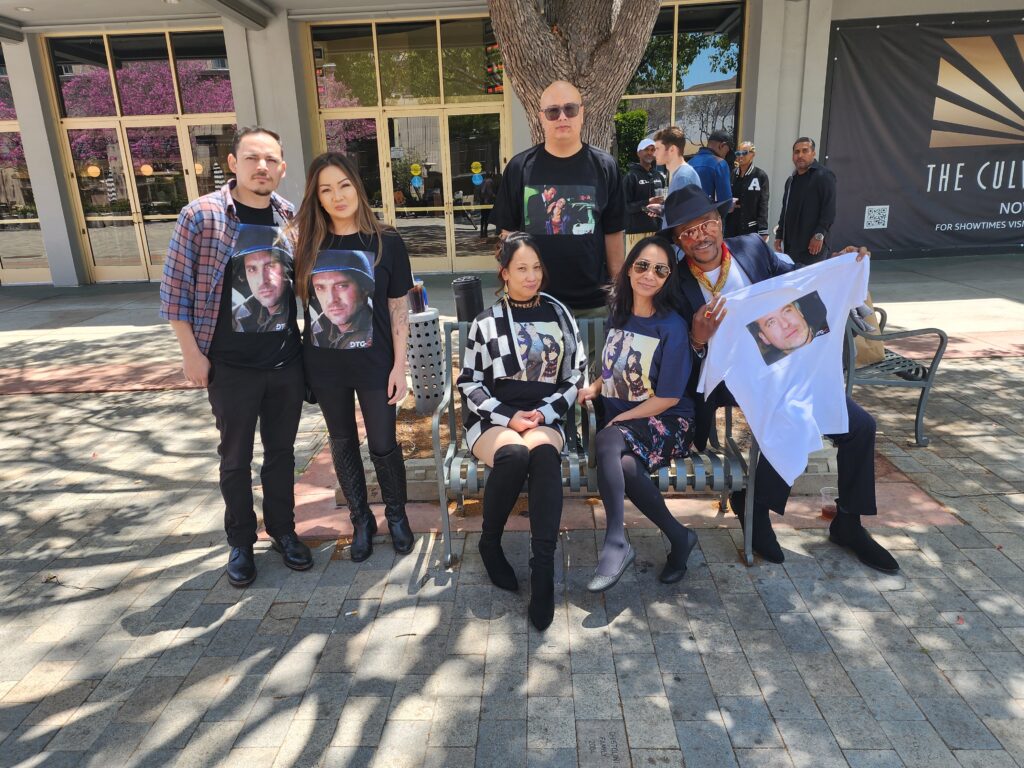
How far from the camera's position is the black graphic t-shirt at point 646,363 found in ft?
10.7

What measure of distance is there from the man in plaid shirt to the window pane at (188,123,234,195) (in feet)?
33.0

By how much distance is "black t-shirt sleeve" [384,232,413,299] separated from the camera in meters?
3.29

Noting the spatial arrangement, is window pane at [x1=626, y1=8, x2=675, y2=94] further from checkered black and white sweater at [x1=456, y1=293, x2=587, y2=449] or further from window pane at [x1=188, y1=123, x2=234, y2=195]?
checkered black and white sweater at [x1=456, y1=293, x2=587, y2=449]

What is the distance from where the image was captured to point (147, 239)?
1245 cm

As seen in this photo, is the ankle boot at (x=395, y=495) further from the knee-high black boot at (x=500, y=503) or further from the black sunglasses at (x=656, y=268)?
the black sunglasses at (x=656, y=268)

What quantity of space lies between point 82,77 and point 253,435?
11.8 meters

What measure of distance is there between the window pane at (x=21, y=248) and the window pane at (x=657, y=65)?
10720mm

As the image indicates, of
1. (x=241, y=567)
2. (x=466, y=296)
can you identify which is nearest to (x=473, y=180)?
(x=466, y=296)

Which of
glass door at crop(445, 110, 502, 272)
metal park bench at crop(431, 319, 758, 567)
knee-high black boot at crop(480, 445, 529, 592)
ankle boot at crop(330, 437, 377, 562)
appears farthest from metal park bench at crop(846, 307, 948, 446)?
glass door at crop(445, 110, 502, 272)

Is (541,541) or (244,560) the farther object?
(244,560)

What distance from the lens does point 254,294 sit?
10.1 ft

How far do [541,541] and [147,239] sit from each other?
12.0 meters

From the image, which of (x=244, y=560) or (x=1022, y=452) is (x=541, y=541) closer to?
(x=244, y=560)

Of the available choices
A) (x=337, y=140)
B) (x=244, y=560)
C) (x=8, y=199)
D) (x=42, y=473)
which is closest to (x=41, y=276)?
(x=8, y=199)
